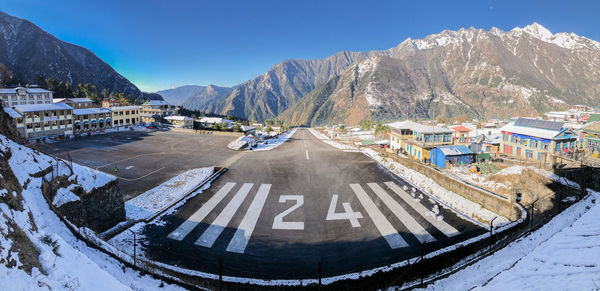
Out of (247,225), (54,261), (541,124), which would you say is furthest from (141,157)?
(541,124)

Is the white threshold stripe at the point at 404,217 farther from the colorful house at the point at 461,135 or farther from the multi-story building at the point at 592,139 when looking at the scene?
the colorful house at the point at 461,135

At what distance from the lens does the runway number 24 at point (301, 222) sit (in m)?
21.5

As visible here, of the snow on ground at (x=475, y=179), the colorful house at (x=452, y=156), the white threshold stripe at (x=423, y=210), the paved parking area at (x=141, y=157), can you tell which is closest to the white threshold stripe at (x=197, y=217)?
the paved parking area at (x=141, y=157)

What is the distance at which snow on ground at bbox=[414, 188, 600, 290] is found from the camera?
827 cm

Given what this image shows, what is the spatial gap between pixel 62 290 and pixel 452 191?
103 ft

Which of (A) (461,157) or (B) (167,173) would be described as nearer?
(B) (167,173)

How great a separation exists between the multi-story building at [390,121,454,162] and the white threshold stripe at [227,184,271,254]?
34023 mm

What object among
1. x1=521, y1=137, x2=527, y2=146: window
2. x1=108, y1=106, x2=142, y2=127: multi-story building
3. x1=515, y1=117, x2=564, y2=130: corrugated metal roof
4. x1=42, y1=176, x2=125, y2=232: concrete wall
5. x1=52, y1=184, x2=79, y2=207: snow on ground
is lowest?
x1=42, y1=176, x2=125, y2=232: concrete wall

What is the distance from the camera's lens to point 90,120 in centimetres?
7500

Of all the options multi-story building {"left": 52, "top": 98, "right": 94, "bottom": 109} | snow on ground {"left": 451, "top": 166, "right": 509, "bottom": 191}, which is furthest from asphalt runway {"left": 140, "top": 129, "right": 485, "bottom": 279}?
multi-story building {"left": 52, "top": 98, "right": 94, "bottom": 109}

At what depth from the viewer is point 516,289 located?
855cm

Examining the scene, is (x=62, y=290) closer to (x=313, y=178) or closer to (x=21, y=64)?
(x=313, y=178)

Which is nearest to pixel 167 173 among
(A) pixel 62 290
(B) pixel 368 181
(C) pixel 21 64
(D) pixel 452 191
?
A: (B) pixel 368 181

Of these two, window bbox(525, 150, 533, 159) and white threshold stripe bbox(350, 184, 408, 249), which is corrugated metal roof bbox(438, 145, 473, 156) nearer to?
window bbox(525, 150, 533, 159)
